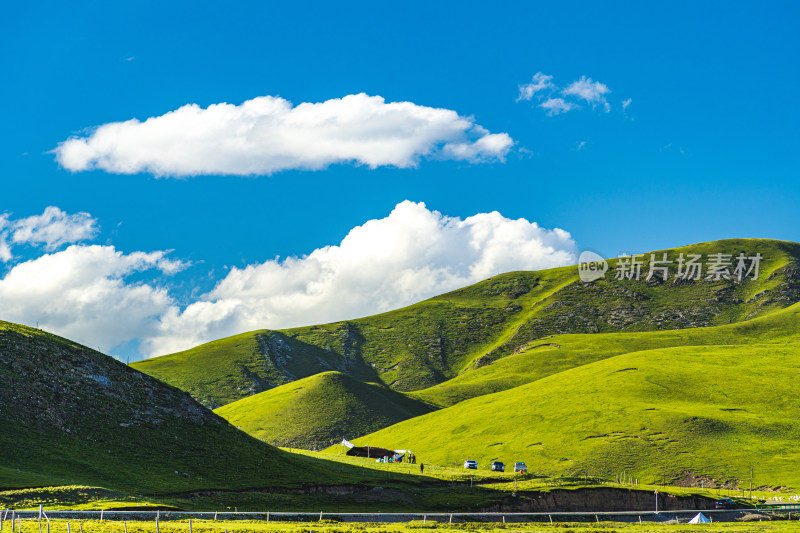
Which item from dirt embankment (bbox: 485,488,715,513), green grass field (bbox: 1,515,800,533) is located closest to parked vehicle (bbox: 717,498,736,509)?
dirt embankment (bbox: 485,488,715,513)

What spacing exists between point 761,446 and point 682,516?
6328 centimetres

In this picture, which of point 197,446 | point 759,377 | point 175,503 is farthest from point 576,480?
point 759,377

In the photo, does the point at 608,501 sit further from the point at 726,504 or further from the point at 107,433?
the point at 107,433

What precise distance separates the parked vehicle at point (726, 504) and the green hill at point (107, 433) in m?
62.3

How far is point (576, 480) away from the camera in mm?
123062

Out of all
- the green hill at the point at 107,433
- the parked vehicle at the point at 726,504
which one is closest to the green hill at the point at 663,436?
the parked vehicle at the point at 726,504

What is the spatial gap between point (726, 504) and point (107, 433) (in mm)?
97069

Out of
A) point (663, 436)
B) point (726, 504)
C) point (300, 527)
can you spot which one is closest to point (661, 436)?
point (663, 436)

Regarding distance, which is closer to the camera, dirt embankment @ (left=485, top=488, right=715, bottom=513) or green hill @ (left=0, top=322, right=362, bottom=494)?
green hill @ (left=0, top=322, right=362, bottom=494)

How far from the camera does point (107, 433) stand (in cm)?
10400

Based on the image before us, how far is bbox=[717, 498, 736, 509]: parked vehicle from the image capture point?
11181cm

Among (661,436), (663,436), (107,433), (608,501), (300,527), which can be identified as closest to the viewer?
(300,527)

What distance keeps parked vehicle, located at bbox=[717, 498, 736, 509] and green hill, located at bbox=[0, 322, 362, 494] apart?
204ft

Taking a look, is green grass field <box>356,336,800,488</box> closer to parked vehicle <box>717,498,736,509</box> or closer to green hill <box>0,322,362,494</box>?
parked vehicle <box>717,498,736,509</box>
